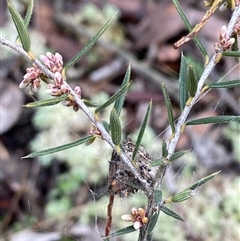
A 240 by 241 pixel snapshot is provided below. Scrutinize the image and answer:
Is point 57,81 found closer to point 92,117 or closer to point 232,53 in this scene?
point 92,117

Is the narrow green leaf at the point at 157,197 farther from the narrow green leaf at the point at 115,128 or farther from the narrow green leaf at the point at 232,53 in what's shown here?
the narrow green leaf at the point at 232,53

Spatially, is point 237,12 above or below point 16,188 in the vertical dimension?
above

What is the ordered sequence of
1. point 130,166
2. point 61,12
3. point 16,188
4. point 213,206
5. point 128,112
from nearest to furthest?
point 130,166 → point 213,206 → point 16,188 → point 128,112 → point 61,12

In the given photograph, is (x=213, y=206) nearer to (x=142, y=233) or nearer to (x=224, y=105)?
(x=224, y=105)

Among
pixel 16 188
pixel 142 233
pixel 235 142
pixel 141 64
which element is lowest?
pixel 16 188

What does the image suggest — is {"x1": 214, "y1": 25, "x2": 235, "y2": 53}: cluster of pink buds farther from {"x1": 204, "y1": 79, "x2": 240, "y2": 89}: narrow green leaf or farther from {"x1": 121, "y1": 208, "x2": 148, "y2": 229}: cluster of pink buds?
{"x1": 121, "y1": 208, "x2": 148, "y2": 229}: cluster of pink buds

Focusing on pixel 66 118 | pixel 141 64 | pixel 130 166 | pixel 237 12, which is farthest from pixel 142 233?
pixel 141 64

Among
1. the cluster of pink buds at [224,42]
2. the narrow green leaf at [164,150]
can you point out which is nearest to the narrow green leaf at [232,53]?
the cluster of pink buds at [224,42]

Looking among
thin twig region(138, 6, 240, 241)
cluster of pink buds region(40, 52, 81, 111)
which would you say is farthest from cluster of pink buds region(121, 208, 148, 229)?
cluster of pink buds region(40, 52, 81, 111)
